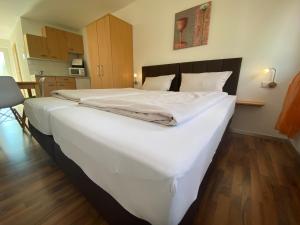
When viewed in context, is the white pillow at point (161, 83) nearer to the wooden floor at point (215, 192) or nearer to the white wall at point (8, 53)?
the wooden floor at point (215, 192)

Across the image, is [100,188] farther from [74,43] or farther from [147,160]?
[74,43]

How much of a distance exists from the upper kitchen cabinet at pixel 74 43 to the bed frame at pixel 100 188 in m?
2.83

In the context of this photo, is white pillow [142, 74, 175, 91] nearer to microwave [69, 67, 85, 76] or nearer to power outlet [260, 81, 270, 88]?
power outlet [260, 81, 270, 88]

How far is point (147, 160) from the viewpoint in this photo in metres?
0.42

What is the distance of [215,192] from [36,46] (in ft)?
16.1

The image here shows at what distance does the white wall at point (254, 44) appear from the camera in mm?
1754

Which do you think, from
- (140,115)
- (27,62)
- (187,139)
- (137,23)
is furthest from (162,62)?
(27,62)

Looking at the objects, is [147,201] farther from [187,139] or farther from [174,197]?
[187,139]

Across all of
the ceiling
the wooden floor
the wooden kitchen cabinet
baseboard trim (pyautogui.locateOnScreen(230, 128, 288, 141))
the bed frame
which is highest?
the ceiling

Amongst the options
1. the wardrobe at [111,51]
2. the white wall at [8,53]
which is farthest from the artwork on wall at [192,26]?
the white wall at [8,53]

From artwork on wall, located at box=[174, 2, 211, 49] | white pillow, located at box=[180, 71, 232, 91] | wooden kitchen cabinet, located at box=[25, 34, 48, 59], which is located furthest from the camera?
wooden kitchen cabinet, located at box=[25, 34, 48, 59]

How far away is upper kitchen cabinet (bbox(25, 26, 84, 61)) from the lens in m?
3.54

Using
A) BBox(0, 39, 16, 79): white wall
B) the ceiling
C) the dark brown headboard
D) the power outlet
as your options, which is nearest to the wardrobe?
the ceiling

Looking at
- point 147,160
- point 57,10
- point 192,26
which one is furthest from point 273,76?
point 57,10
